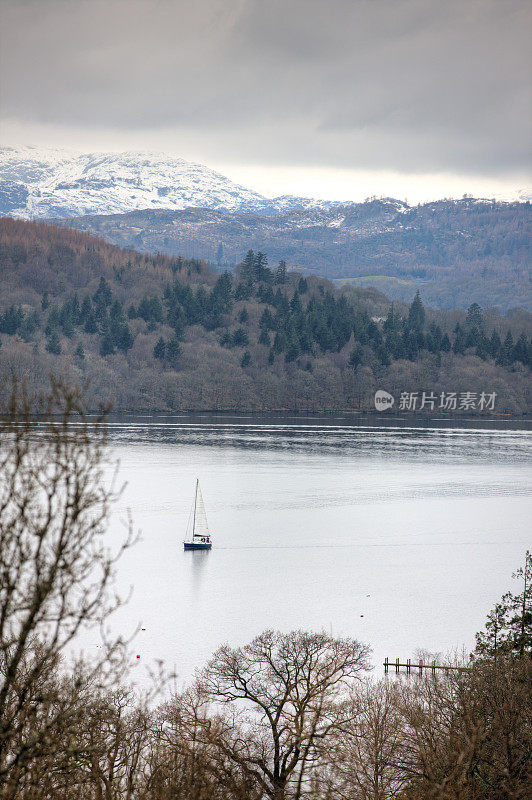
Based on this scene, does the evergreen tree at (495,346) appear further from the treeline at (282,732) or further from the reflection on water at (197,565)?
the treeline at (282,732)

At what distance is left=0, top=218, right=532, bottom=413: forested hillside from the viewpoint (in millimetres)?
155250

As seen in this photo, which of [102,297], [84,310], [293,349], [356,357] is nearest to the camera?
[356,357]

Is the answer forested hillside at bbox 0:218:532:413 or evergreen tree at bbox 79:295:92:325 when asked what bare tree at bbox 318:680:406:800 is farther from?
evergreen tree at bbox 79:295:92:325

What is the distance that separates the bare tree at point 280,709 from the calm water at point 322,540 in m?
2.52

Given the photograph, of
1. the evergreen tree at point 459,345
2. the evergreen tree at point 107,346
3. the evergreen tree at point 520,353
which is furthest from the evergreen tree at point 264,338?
the evergreen tree at point 520,353

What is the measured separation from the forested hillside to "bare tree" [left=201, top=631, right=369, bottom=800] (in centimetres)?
11400

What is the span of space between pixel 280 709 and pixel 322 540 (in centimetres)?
3236

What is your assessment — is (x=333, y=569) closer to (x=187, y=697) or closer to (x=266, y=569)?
(x=266, y=569)

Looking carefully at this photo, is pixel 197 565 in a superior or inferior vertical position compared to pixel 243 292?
inferior

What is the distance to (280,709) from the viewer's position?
20.9 meters

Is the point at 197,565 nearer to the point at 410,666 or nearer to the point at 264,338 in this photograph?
the point at 410,666

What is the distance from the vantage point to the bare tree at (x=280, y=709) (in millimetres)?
19844

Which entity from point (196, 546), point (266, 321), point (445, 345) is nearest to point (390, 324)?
point (445, 345)

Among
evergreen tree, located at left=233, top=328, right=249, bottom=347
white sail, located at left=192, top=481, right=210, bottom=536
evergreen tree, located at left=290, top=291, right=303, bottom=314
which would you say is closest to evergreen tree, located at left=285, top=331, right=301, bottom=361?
evergreen tree, located at left=233, top=328, right=249, bottom=347
